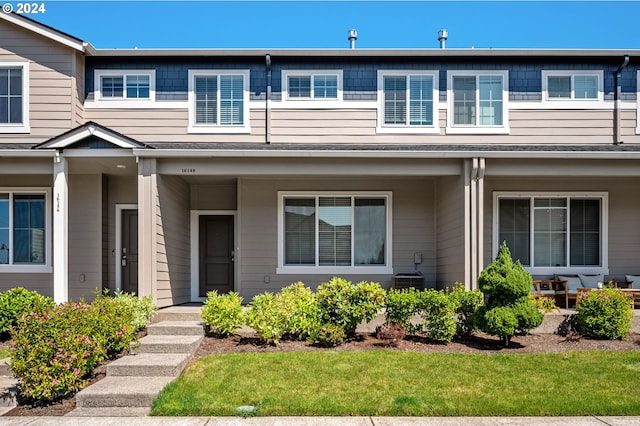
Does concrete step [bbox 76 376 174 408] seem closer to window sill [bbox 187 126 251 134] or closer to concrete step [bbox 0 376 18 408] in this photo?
concrete step [bbox 0 376 18 408]

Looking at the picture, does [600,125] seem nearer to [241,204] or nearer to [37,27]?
[241,204]

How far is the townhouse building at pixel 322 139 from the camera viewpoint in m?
12.0

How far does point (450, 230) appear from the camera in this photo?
11.7 metres

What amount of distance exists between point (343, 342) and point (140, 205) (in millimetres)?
4377

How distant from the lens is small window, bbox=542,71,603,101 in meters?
12.4

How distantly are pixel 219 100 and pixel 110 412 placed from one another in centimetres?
728

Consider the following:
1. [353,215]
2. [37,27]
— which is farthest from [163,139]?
[353,215]

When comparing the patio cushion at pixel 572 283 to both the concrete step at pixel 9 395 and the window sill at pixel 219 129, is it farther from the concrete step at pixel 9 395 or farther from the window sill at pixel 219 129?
the concrete step at pixel 9 395

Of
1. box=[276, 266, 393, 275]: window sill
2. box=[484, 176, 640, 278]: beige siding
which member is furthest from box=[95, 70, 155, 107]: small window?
box=[484, 176, 640, 278]: beige siding

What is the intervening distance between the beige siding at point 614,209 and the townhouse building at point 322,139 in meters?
0.03

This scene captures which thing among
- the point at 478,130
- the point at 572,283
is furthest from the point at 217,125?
the point at 572,283

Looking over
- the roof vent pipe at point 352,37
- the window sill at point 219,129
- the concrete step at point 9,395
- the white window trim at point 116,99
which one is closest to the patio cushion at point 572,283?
the roof vent pipe at point 352,37

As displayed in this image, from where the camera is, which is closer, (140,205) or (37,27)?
(140,205)

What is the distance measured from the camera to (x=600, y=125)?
12320 millimetres
